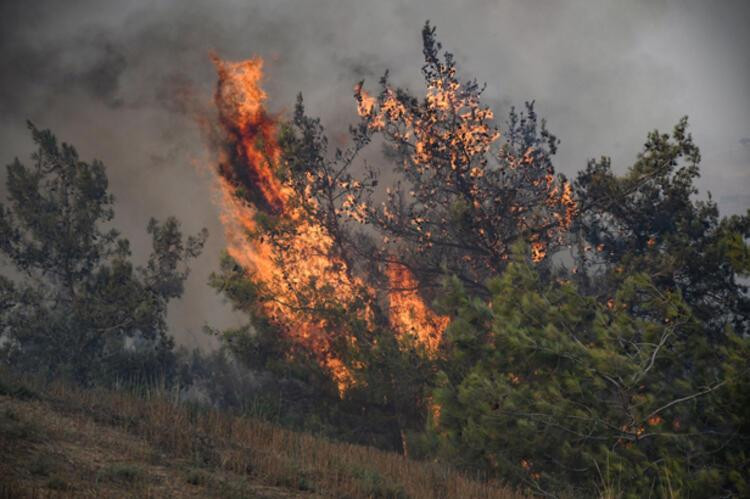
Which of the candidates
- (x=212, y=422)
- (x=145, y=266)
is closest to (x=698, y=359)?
(x=212, y=422)

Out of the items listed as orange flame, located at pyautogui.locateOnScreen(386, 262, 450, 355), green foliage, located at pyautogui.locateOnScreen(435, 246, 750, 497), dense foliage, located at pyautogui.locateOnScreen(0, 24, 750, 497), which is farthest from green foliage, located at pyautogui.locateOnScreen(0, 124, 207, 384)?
green foliage, located at pyautogui.locateOnScreen(435, 246, 750, 497)

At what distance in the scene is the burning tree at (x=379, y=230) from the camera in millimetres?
15391

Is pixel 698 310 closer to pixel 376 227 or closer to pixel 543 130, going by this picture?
pixel 543 130

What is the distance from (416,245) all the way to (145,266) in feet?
35.5

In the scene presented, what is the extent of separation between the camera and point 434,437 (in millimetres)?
12594

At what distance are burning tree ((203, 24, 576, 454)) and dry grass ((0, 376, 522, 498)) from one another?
586 cm

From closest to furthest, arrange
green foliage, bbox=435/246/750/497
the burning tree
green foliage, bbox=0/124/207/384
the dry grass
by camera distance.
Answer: the dry grass → green foliage, bbox=435/246/750/497 → the burning tree → green foliage, bbox=0/124/207/384

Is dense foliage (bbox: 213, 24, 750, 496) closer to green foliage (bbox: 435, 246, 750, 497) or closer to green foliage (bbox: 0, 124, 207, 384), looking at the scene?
green foliage (bbox: 435, 246, 750, 497)

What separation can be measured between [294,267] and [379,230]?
2.71 metres

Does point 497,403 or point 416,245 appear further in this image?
point 416,245

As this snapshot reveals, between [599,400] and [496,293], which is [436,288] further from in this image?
[599,400]

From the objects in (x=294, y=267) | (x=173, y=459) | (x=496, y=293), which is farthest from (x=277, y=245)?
(x=173, y=459)

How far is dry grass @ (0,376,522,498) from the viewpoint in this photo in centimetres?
589

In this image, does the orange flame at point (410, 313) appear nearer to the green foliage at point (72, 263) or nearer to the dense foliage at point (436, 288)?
the dense foliage at point (436, 288)
